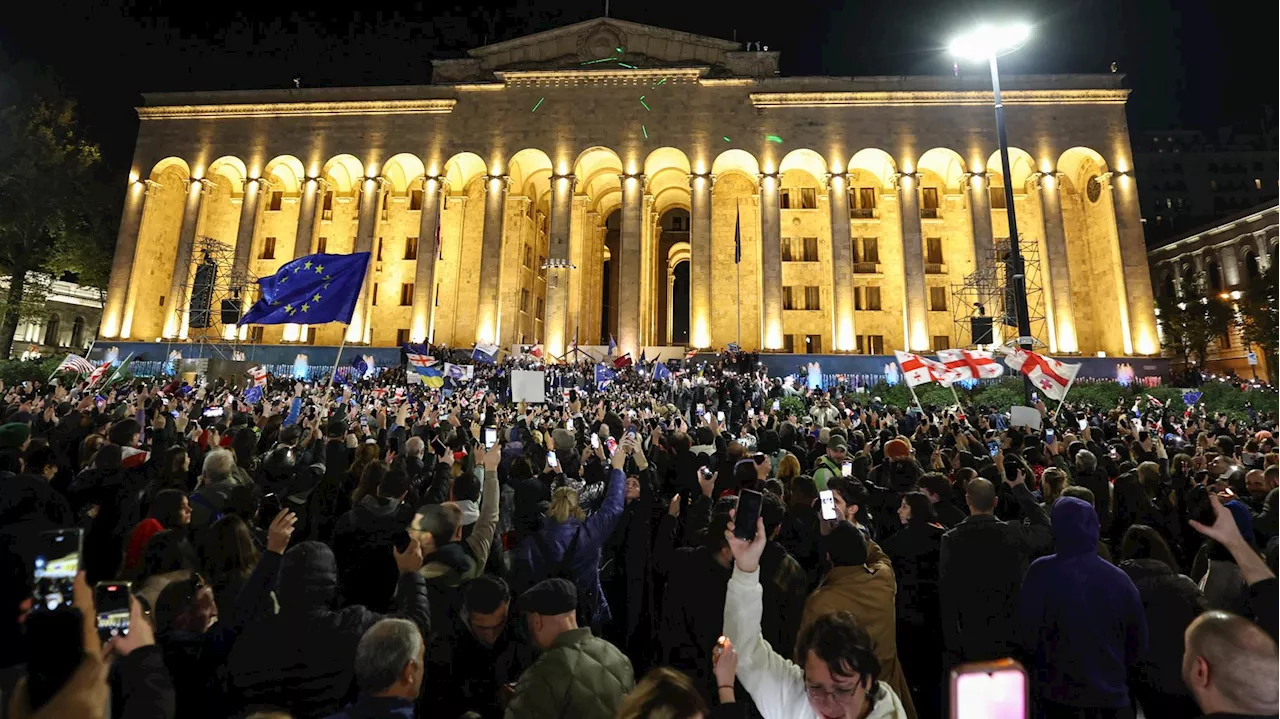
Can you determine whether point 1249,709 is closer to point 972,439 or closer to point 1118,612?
point 1118,612

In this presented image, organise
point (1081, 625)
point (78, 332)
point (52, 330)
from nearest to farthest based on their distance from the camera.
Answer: point (1081, 625)
point (52, 330)
point (78, 332)

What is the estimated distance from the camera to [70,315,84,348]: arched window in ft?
155

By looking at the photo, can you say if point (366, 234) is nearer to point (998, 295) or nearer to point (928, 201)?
point (928, 201)

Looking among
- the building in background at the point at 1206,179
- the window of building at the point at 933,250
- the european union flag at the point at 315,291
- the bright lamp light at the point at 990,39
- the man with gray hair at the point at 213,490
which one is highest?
the building in background at the point at 1206,179

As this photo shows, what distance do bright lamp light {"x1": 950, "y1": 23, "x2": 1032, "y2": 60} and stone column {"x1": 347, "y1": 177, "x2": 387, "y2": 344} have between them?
28.8 metres

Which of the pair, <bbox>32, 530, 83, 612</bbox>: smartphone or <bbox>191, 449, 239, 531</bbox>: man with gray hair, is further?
<bbox>191, 449, 239, 531</bbox>: man with gray hair

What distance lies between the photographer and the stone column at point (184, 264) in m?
33.5

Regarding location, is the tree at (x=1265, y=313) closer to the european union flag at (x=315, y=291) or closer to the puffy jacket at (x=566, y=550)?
the puffy jacket at (x=566, y=550)

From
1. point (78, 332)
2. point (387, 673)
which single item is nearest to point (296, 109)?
point (78, 332)

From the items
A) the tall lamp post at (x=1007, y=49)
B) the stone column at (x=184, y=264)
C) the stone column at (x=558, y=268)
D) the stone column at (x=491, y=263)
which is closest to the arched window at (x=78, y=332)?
the stone column at (x=184, y=264)

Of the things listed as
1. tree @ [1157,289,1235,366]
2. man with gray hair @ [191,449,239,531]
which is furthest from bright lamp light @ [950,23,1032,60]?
tree @ [1157,289,1235,366]

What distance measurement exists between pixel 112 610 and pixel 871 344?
36.9 metres

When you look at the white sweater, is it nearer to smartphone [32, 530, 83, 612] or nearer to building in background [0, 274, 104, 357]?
smartphone [32, 530, 83, 612]

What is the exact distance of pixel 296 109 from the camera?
118ft
